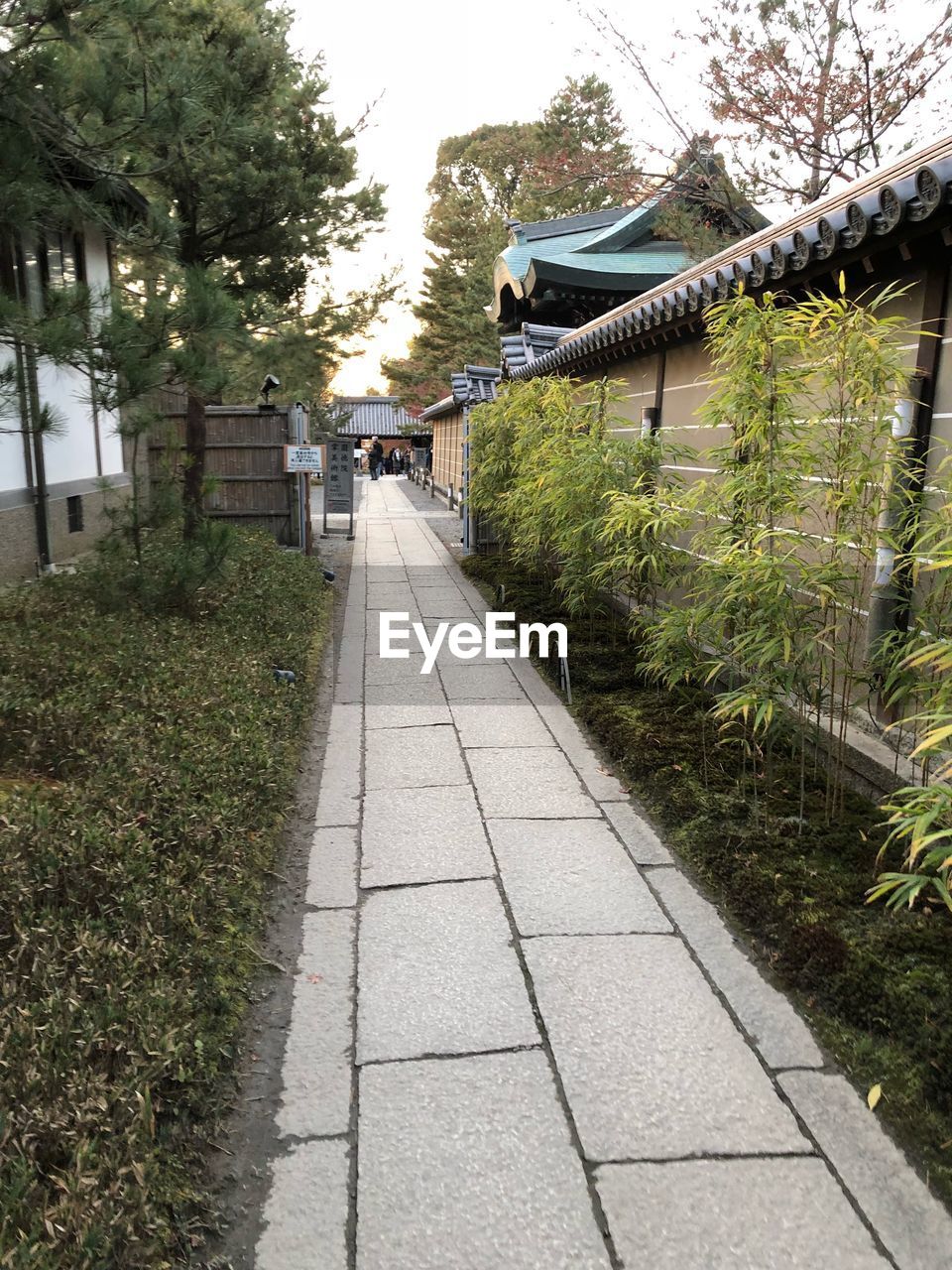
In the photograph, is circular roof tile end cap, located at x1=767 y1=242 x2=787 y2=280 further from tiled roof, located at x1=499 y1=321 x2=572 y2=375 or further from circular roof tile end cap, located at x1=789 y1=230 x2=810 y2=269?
tiled roof, located at x1=499 y1=321 x2=572 y2=375

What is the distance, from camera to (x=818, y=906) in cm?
340

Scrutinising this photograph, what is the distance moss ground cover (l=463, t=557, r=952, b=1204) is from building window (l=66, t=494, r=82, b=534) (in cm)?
748

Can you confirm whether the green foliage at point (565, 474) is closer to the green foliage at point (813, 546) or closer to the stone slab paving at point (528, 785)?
the green foliage at point (813, 546)

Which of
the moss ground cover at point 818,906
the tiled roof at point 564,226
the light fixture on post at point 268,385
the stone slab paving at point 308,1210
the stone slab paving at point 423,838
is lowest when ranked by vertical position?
the stone slab paving at point 308,1210

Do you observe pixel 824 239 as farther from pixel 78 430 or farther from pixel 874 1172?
pixel 78 430

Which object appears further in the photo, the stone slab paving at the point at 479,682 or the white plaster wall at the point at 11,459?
the white plaster wall at the point at 11,459

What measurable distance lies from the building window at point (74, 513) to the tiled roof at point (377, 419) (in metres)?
44.8

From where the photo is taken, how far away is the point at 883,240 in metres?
4.05

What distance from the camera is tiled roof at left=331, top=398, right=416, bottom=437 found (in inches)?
2186

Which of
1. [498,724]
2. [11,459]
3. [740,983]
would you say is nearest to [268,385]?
[11,459]

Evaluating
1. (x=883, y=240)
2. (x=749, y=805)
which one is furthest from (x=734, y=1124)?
(x=883, y=240)

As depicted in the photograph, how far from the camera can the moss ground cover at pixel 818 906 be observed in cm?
262

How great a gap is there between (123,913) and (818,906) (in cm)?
251

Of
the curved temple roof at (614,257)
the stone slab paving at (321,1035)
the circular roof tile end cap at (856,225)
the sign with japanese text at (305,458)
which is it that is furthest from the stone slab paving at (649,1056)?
the curved temple roof at (614,257)
